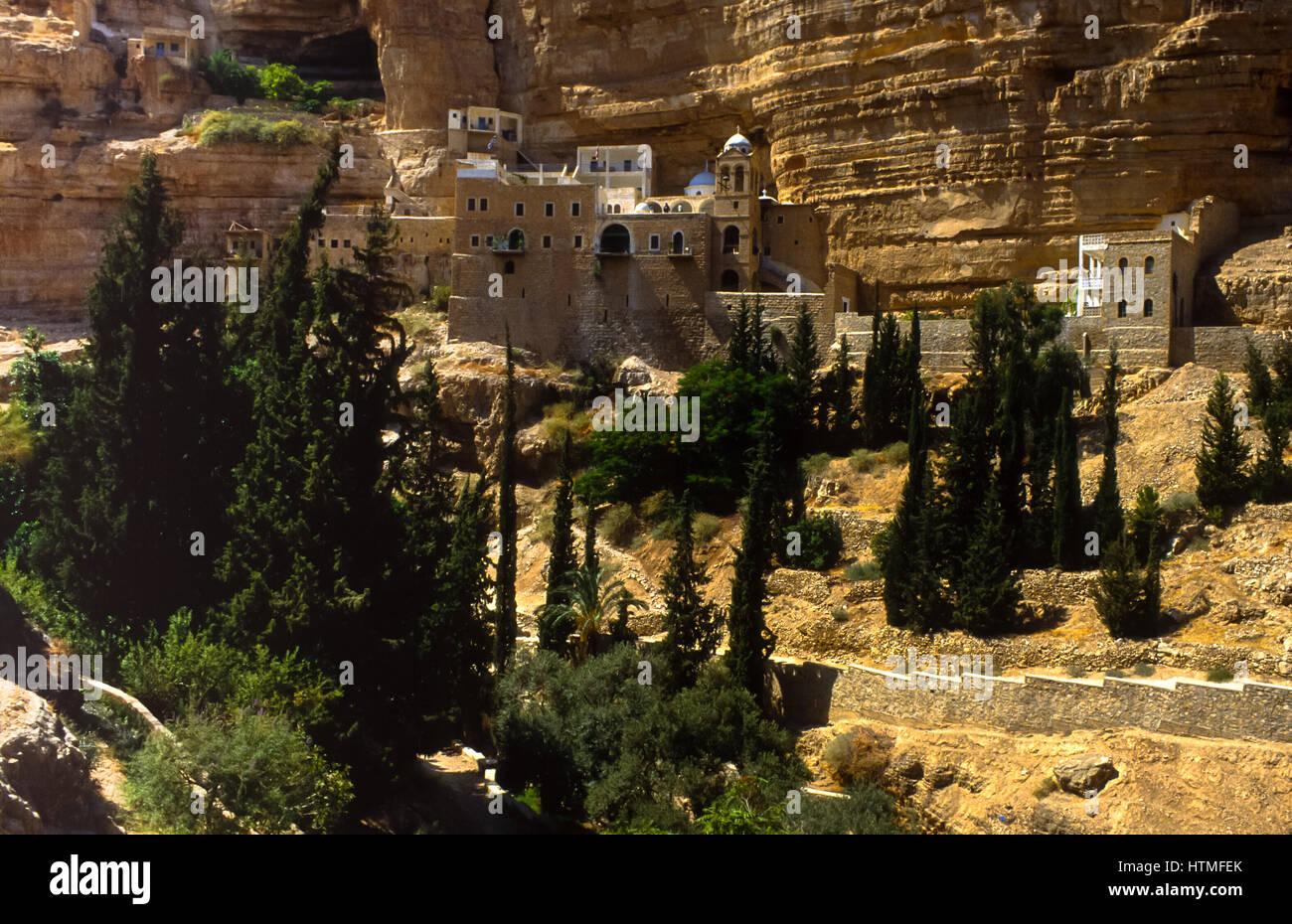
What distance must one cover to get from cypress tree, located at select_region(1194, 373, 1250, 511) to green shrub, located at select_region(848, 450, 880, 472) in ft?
23.3

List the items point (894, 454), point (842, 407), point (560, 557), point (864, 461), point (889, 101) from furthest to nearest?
point (889, 101)
point (842, 407)
point (864, 461)
point (894, 454)
point (560, 557)

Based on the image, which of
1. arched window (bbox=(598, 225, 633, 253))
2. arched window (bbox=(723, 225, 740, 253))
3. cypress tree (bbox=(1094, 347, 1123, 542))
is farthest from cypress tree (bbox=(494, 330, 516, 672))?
cypress tree (bbox=(1094, 347, 1123, 542))

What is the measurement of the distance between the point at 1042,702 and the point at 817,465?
974 centimetres

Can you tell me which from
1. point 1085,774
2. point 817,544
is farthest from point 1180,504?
point 817,544

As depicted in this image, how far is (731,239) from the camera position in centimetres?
3822

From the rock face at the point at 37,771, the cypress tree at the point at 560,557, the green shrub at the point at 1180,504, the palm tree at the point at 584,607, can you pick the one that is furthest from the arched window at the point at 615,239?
the rock face at the point at 37,771

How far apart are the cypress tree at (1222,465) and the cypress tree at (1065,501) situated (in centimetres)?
211

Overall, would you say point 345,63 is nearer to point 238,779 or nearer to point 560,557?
point 560,557

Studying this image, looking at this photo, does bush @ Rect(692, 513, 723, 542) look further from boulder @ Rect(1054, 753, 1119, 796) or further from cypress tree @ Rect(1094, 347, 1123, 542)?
boulder @ Rect(1054, 753, 1119, 796)

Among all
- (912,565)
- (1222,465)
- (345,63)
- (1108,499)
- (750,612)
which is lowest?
(750,612)

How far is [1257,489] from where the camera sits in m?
25.3

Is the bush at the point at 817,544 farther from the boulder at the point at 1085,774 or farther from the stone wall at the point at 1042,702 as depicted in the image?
the boulder at the point at 1085,774

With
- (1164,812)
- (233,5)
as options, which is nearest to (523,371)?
(1164,812)

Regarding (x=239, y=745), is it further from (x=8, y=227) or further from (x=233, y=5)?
(x=233, y=5)
